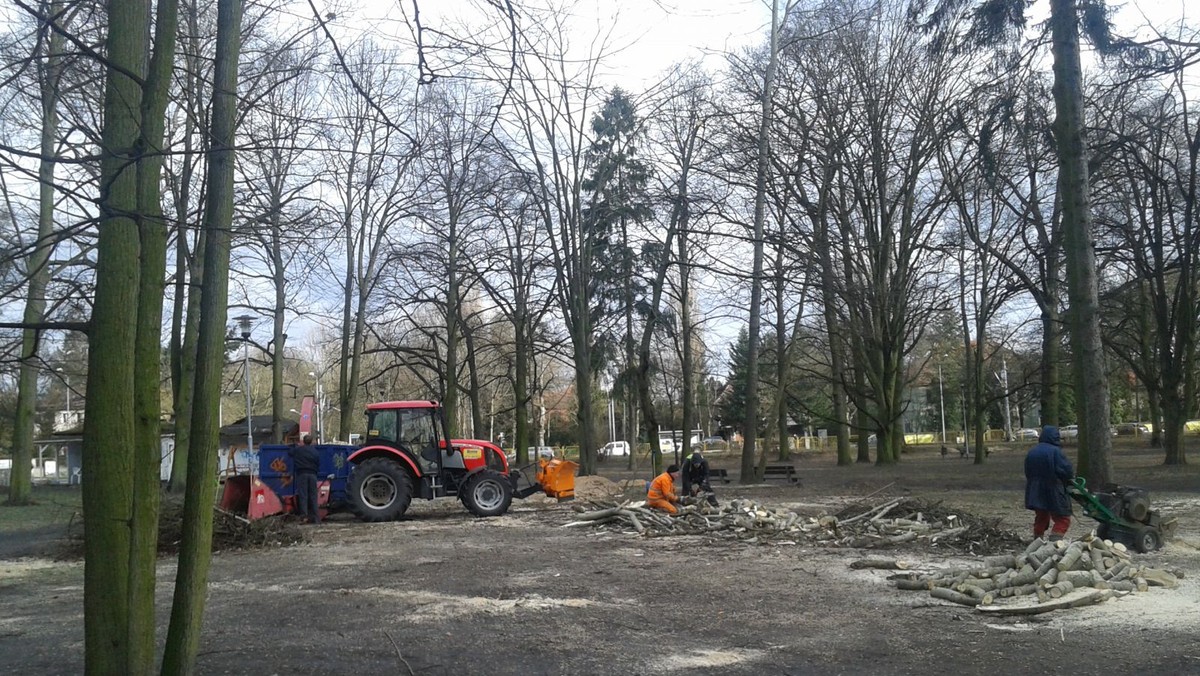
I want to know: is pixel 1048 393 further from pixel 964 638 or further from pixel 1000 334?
pixel 964 638

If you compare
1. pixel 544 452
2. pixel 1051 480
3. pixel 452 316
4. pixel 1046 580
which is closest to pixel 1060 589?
pixel 1046 580

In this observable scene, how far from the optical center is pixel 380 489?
1909cm

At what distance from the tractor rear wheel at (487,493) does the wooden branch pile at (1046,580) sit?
1087 centimetres

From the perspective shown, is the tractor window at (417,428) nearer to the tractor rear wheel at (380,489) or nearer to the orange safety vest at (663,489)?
the tractor rear wheel at (380,489)

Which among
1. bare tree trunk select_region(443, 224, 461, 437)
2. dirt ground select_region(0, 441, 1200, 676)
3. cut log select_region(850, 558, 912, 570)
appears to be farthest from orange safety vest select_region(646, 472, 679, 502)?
bare tree trunk select_region(443, 224, 461, 437)

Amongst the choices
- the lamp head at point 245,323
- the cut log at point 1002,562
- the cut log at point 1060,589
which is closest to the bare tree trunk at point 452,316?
the lamp head at point 245,323

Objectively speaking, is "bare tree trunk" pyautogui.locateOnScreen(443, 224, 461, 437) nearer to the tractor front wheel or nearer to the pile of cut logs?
the pile of cut logs

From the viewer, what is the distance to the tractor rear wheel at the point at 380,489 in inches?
739

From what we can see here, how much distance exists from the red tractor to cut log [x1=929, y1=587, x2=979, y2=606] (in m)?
11.6

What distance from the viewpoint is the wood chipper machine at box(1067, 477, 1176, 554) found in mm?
11344

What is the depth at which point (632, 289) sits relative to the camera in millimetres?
36375

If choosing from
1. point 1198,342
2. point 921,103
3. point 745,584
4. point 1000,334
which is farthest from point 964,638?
point 1000,334

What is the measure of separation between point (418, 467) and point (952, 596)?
12594 millimetres

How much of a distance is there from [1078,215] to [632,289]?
69.8 ft
